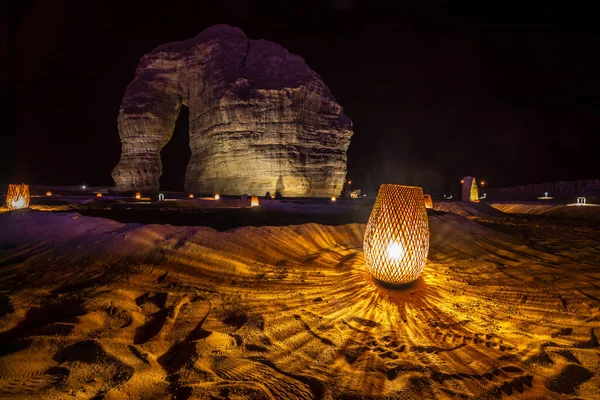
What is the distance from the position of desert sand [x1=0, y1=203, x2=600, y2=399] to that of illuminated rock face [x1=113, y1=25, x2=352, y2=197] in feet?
60.3

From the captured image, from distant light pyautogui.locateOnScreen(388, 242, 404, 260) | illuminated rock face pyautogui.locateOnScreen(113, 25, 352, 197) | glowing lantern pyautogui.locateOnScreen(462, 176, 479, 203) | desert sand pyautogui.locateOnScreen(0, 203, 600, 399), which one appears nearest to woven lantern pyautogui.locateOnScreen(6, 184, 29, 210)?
desert sand pyautogui.locateOnScreen(0, 203, 600, 399)

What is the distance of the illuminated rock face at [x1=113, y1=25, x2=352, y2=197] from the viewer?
22.5 meters

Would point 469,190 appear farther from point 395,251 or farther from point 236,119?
point 236,119

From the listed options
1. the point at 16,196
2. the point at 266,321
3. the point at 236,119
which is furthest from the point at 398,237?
the point at 236,119

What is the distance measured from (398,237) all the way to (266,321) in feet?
6.25

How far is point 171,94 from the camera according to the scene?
2608 cm

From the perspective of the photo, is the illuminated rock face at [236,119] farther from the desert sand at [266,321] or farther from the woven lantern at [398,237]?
the woven lantern at [398,237]

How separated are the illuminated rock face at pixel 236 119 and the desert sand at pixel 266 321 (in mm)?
18374

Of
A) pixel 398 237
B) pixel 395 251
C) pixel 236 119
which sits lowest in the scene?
pixel 395 251

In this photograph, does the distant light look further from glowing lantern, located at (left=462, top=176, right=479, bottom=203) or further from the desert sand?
glowing lantern, located at (left=462, top=176, right=479, bottom=203)

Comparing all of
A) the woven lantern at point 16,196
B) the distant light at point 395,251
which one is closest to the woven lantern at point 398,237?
the distant light at point 395,251

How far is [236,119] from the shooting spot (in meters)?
22.5

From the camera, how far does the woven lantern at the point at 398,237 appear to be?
10.8ft

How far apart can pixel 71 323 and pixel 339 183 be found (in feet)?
76.3
